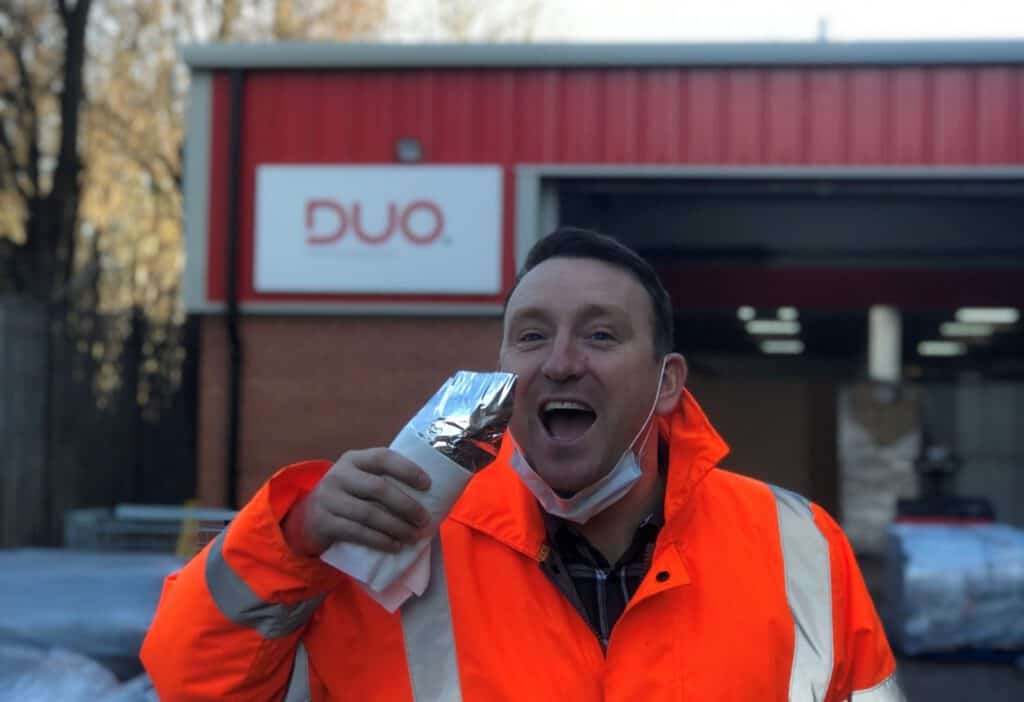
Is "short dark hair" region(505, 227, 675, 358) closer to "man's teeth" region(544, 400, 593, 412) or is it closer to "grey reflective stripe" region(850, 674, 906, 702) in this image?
"man's teeth" region(544, 400, 593, 412)

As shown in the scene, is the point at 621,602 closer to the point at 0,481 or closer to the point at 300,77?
the point at 300,77

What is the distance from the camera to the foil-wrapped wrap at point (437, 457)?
2119 mm

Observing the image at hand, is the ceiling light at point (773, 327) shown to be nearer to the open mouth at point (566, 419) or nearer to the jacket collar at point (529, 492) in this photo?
the jacket collar at point (529, 492)

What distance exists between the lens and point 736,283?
1767 centimetres

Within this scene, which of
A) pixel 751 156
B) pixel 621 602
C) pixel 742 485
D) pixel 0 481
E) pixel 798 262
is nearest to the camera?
pixel 621 602

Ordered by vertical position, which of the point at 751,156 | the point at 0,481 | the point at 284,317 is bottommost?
the point at 0,481

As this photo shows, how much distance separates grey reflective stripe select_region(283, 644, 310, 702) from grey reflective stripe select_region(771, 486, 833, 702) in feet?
2.69

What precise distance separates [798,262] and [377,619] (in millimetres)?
15415

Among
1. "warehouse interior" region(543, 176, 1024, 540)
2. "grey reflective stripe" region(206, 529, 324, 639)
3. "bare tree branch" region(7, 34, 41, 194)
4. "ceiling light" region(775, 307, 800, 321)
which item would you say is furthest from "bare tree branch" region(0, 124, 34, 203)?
"grey reflective stripe" region(206, 529, 324, 639)

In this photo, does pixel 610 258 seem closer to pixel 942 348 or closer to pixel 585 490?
pixel 585 490

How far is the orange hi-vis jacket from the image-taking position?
2.18 metres

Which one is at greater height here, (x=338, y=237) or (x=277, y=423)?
(x=338, y=237)

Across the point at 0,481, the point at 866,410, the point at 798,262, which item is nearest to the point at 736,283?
the point at 798,262

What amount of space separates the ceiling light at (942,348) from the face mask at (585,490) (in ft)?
73.3
